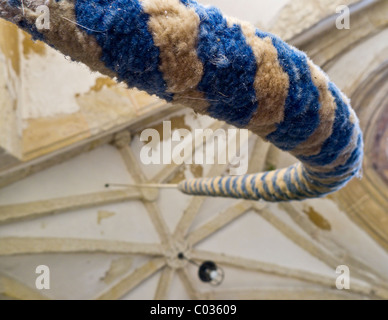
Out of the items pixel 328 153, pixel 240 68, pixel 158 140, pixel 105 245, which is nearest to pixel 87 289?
pixel 105 245

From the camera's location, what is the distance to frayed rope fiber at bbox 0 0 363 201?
81cm

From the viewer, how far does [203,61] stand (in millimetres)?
899

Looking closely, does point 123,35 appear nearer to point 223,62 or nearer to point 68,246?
point 223,62

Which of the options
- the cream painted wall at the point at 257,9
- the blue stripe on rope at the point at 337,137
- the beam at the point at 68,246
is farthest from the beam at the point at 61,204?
the blue stripe on rope at the point at 337,137

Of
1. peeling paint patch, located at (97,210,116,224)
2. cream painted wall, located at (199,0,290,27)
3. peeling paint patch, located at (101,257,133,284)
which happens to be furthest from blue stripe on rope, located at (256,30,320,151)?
peeling paint patch, located at (101,257,133,284)

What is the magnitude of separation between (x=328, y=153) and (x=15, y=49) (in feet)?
11.2

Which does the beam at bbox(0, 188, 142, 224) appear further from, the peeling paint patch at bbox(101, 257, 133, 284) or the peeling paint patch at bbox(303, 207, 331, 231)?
the peeling paint patch at bbox(303, 207, 331, 231)

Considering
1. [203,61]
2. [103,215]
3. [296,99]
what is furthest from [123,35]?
[103,215]

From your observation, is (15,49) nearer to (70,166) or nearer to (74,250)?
(70,166)

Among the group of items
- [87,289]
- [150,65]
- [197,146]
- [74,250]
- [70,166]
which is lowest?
[150,65]

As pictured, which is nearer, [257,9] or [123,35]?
[123,35]

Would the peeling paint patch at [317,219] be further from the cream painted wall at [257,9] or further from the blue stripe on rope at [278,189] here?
the blue stripe on rope at [278,189]

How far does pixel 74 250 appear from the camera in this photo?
192 inches
